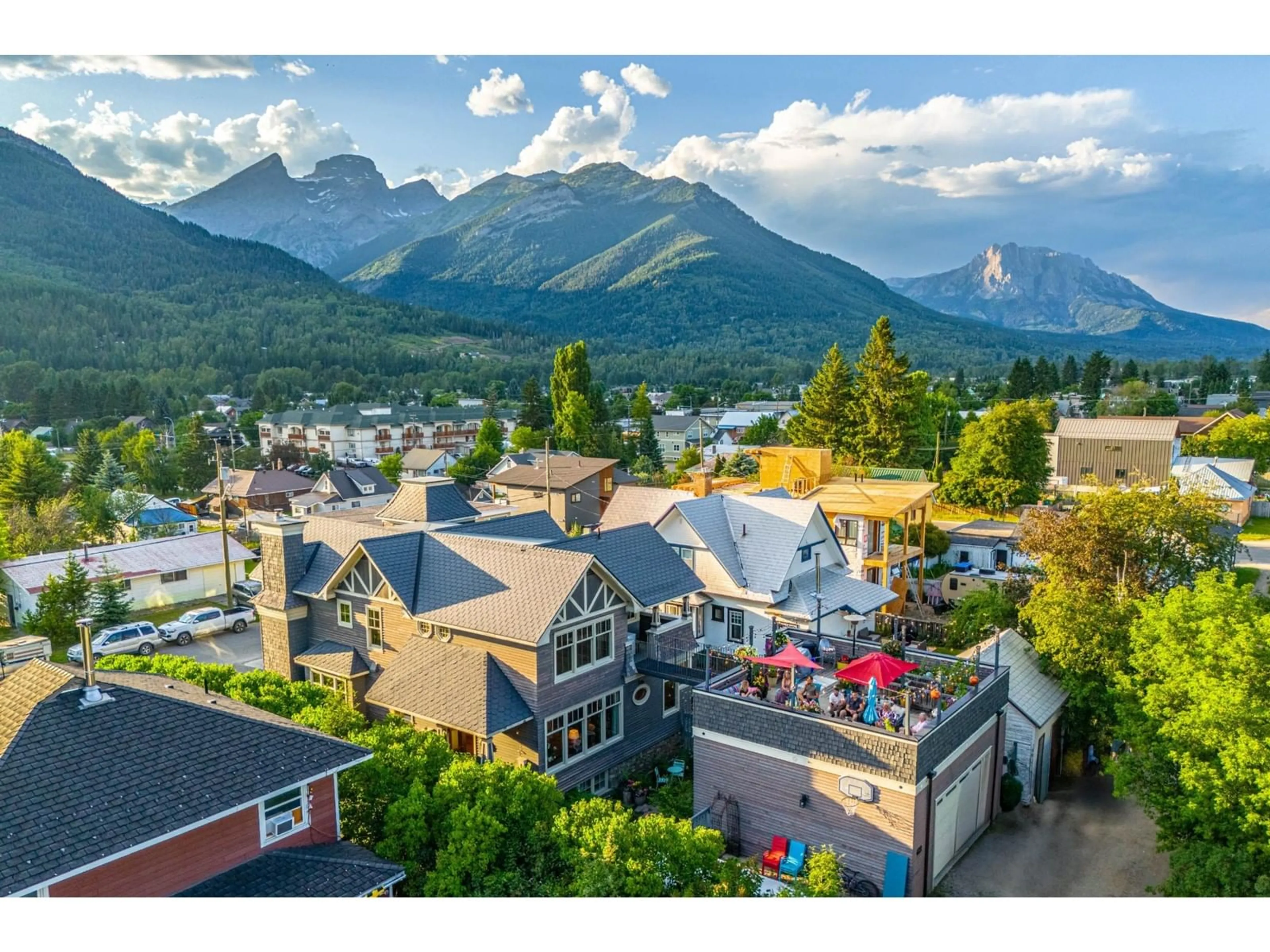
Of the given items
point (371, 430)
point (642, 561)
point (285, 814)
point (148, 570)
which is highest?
point (371, 430)

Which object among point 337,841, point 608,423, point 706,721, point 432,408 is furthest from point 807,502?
point 432,408

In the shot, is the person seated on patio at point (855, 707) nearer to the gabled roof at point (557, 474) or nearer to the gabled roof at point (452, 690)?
the gabled roof at point (452, 690)

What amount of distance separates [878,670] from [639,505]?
1513cm

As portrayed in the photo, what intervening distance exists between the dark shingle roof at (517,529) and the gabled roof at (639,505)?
4.37 metres

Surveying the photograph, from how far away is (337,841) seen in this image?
13078mm

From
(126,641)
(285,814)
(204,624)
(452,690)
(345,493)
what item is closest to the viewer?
(285,814)

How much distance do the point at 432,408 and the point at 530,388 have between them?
29.9 m

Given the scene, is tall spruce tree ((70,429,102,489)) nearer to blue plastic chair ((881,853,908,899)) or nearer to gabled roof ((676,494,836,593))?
gabled roof ((676,494,836,593))

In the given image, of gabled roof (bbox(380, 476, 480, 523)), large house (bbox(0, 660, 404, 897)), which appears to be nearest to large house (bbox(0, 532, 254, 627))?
gabled roof (bbox(380, 476, 480, 523))

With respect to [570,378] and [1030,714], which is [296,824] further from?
[570,378]

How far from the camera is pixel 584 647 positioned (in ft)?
62.3

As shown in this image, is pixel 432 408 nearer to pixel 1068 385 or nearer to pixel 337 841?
pixel 1068 385

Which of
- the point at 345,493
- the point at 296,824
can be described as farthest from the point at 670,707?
the point at 345,493

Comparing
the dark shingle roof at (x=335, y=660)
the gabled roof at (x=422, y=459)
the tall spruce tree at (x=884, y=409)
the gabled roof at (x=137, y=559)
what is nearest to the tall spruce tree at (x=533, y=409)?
the gabled roof at (x=422, y=459)
